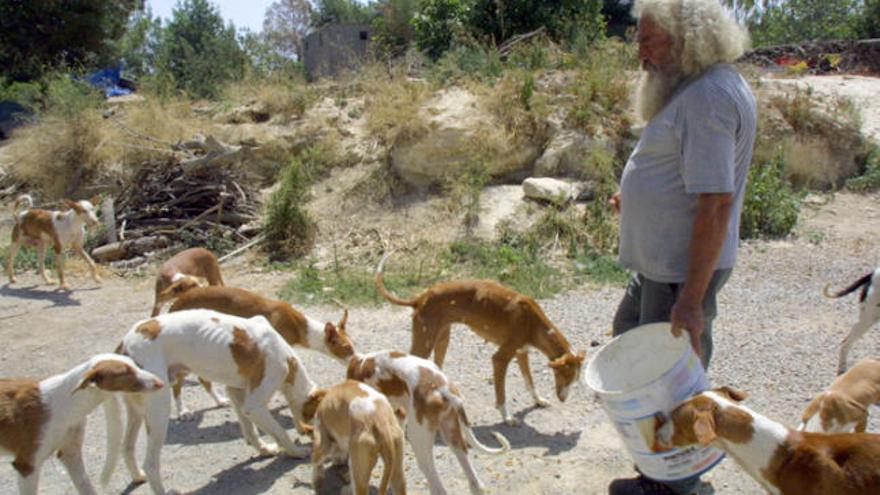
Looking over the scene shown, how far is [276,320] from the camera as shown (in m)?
5.88

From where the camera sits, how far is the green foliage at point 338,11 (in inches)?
1569

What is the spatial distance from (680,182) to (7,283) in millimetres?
10208

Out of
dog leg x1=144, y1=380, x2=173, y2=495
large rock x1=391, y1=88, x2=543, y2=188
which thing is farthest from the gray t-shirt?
large rock x1=391, y1=88, x2=543, y2=188

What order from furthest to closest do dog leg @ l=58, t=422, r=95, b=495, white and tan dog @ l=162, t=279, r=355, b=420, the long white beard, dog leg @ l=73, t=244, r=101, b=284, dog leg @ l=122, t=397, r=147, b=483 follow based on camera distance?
dog leg @ l=73, t=244, r=101, b=284
white and tan dog @ l=162, t=279, r=355, b=420
dog leg @ l=122, t=397, r=147, b=483
dog leg @ l=58, t=422, r=95, b=495
the long white beard

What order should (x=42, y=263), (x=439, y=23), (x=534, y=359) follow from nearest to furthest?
(x=534, y=359)
(x=42, y=263)
(x=439, y=23)

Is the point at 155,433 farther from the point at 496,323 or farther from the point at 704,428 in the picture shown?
the point at 704,428

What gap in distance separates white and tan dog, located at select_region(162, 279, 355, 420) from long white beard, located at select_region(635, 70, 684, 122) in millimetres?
3078

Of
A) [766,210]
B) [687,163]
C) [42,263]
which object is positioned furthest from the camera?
[766,210]

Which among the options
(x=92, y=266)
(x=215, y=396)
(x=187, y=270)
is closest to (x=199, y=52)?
(x=92, y=266)

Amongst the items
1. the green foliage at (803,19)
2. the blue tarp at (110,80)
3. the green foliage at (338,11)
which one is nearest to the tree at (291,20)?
the green foliage at (338,11)

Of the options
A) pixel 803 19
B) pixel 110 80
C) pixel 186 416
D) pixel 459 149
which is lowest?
pixel 186 416

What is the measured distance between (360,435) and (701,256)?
1.95 metres

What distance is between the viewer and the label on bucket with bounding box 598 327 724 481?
10.6 ft

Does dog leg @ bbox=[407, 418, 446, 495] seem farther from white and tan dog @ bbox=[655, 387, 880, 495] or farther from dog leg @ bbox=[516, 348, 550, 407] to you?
dog leg @ bbox=[516, 348, 550, 407]
